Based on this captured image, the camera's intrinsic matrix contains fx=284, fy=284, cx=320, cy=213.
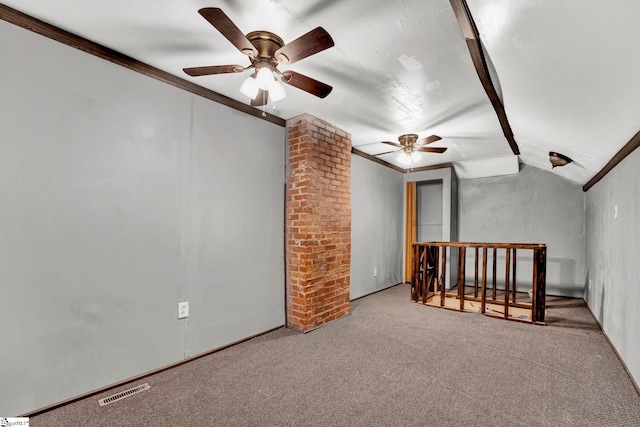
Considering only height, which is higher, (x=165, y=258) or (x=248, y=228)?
(x=248, y=228)

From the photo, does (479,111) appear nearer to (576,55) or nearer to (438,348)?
(576,55)

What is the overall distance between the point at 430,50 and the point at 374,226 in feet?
10.5

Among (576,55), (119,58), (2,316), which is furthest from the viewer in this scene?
(119,58)

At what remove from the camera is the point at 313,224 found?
3117 mm

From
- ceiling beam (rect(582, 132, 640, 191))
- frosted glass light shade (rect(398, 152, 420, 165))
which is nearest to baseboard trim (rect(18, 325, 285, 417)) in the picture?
frosted glass light shade (rect(398, 152, 420, 165))

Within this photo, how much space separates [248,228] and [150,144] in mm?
1124

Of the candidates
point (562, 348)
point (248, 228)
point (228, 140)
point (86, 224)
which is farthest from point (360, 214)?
point (86, 224)

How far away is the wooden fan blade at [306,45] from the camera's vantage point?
4.54 ft

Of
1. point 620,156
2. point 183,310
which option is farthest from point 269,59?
point 620,156

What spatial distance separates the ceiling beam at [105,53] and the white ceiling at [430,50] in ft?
0.14

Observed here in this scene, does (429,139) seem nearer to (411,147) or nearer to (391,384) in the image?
(411,147)

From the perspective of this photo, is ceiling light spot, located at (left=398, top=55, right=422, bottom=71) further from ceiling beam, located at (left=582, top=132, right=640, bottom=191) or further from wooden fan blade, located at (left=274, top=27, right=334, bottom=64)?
ceiling beam, located at (left=582, top=132, right=640, bottom=191)

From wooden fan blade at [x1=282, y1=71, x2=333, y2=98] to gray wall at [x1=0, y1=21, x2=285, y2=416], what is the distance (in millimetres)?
1095

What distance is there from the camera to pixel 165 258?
2.28 m
